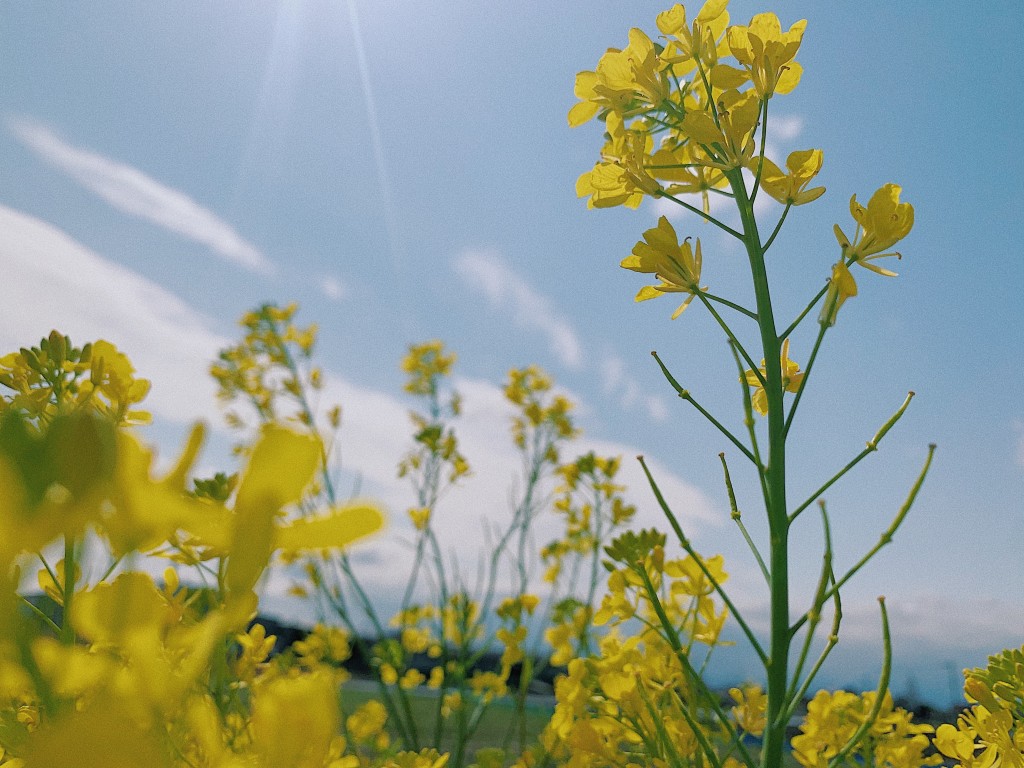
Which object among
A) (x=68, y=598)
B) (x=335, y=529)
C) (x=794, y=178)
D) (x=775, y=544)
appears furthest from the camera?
(x=794, y=178)

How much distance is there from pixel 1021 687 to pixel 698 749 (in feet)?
1.57

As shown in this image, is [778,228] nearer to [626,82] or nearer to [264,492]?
[626,82]

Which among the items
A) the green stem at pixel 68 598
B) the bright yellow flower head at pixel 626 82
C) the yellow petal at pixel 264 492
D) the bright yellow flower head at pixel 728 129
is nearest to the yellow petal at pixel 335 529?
the yellow petal at pixel 264 492

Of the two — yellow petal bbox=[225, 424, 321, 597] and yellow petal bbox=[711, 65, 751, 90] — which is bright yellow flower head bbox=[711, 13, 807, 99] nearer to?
yellow petal bbox=[711, 65, 751, 90]

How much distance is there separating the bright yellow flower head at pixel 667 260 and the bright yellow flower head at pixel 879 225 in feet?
0.62

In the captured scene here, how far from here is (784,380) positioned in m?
0.88

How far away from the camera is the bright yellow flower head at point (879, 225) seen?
32.3 inches

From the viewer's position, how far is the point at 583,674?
3.86 feet

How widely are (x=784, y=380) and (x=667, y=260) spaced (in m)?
0.23

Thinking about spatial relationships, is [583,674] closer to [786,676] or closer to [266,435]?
[786,676]

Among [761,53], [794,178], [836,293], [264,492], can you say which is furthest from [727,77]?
[264,492]

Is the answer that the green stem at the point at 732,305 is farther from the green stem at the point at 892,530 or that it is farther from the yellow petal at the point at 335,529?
the yellow petal at the point at 335,529

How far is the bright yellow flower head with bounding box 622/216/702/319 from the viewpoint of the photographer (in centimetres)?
87

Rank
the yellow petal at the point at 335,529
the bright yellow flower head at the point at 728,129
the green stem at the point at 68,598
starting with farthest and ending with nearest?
the bright yellow flower head at the point at 728,129, the green stem at the point at 68,598, the yellow petal at the point at 335,529
